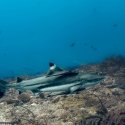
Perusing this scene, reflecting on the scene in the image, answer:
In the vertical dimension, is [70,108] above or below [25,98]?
below

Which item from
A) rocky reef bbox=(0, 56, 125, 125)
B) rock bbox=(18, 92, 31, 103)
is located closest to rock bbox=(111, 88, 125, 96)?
rocky reef bbox=(0, 56, 125, 125)

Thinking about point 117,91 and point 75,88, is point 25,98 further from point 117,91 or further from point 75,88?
point 75,88

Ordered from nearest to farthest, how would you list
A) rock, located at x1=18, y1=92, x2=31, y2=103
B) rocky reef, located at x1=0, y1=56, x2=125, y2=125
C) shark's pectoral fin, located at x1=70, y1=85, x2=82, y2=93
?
shark's pectoral fin, located at x1=70, y1=85, x2=82, y2=93, rocky reef, located at x1=0, y1=56, x2=125, y2=125, rock, located at x1=18, y1=92, x2=31, y2=103

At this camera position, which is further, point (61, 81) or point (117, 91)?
point (117, 91)

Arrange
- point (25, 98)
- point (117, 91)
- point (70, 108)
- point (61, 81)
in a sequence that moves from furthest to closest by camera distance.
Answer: point (117, 91) → point (25, 98) → point (70, 108) → point (61, 81)

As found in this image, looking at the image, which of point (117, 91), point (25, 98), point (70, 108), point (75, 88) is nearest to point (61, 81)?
point (75, 88)

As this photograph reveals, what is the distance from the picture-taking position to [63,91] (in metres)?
7.54

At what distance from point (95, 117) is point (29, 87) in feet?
5.78

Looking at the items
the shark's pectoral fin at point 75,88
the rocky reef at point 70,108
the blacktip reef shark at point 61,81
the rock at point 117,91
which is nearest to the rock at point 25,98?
the rocky reef at point 70,108

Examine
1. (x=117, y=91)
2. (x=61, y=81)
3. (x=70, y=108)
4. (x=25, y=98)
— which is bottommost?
(x=70, y=108)

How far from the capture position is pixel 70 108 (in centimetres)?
911

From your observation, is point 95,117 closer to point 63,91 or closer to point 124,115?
point 124,115

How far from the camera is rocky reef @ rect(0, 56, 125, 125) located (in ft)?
27.0

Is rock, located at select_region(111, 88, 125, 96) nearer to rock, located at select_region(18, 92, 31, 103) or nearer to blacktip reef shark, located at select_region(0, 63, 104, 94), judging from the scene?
rock, located at select_region(18, 92, 31, 103)
